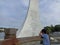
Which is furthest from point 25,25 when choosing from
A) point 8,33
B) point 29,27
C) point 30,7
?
point 8,33

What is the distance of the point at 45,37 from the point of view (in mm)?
6910

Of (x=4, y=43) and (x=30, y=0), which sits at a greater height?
(x=30, y=0)

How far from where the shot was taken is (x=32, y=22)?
16922 mm

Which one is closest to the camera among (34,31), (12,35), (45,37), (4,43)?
(4,43)

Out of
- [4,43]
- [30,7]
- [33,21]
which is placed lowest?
[4,43]

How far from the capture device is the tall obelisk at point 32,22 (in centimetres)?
1643

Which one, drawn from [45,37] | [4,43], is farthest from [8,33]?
[45,37]

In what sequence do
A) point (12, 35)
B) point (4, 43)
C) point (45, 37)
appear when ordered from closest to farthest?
point (4, 43), point (12, 35), point (45, 37)

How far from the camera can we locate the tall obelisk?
16433 mm

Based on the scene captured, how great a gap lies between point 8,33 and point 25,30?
44.3 ft

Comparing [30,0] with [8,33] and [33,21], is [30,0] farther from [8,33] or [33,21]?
[8,33]

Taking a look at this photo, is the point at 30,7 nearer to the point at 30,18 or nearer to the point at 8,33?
the point at 30,18

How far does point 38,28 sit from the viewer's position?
54.1 feet

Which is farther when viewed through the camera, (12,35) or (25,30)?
(25,30)
